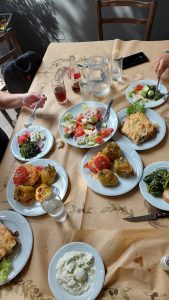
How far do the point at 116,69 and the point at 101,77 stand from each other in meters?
0.10

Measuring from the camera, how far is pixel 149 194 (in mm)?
1039

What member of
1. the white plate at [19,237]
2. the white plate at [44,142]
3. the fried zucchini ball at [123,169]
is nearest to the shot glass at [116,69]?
the white plate at [44,142]

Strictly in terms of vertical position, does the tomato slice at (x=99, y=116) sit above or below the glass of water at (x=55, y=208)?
above

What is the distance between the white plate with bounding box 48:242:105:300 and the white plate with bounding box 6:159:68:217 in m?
0.18

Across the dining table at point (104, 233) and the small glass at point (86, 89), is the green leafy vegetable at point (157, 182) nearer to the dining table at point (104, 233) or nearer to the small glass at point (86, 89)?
the dining table at point (104, 233)

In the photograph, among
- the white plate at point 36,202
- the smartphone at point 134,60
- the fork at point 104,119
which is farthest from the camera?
the smartphone at point 134,60

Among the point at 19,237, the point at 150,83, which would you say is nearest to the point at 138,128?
the point at 150,83

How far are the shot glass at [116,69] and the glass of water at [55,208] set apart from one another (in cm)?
79

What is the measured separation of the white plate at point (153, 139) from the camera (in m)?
1.20

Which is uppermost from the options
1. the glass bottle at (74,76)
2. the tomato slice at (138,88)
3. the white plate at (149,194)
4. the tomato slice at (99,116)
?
the glass bottle at (74,76)

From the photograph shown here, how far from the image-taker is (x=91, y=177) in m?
1.15

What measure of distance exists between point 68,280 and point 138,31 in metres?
2.36

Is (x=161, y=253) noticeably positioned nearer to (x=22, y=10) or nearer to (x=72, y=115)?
(x=72, y=115)

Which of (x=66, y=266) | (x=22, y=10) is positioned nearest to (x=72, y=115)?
(x=66, y=266)
